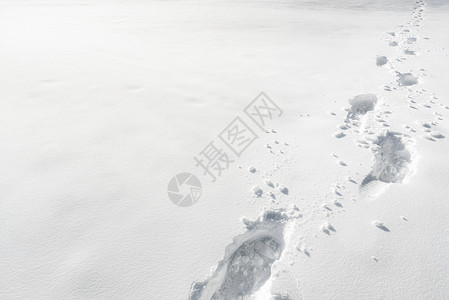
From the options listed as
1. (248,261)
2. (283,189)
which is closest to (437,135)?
(283,189)

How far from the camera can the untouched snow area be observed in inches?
64.8

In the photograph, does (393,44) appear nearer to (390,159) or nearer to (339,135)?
(339,135)

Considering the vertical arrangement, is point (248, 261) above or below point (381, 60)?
above

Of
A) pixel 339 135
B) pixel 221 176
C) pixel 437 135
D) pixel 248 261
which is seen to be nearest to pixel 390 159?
pixel 339 135

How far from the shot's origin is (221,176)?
239 centimetres

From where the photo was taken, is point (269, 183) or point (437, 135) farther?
point (437, 135)

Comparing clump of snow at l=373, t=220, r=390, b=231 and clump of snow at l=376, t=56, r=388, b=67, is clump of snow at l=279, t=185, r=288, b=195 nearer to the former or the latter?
clump of snow at l=373, t=220, r=390, b=231

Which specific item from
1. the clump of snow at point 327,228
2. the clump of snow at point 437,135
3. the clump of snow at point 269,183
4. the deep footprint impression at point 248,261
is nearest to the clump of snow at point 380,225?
the clump of snow at point 327,228

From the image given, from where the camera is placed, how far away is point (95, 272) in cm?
165

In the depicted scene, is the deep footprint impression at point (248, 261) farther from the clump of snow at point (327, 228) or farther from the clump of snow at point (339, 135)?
the clump of snow at point (339, 135)

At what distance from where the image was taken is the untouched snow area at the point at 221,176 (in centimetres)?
165

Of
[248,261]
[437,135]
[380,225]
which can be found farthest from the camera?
[437,135]

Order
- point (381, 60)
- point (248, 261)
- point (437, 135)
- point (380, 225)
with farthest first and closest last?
point (381, 60) → point (437, 135) → point (380, 225) → point (248, 261)

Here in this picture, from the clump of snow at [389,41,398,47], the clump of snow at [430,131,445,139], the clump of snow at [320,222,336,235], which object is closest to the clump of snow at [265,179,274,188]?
the clump of snow at [320,222,336,235]
